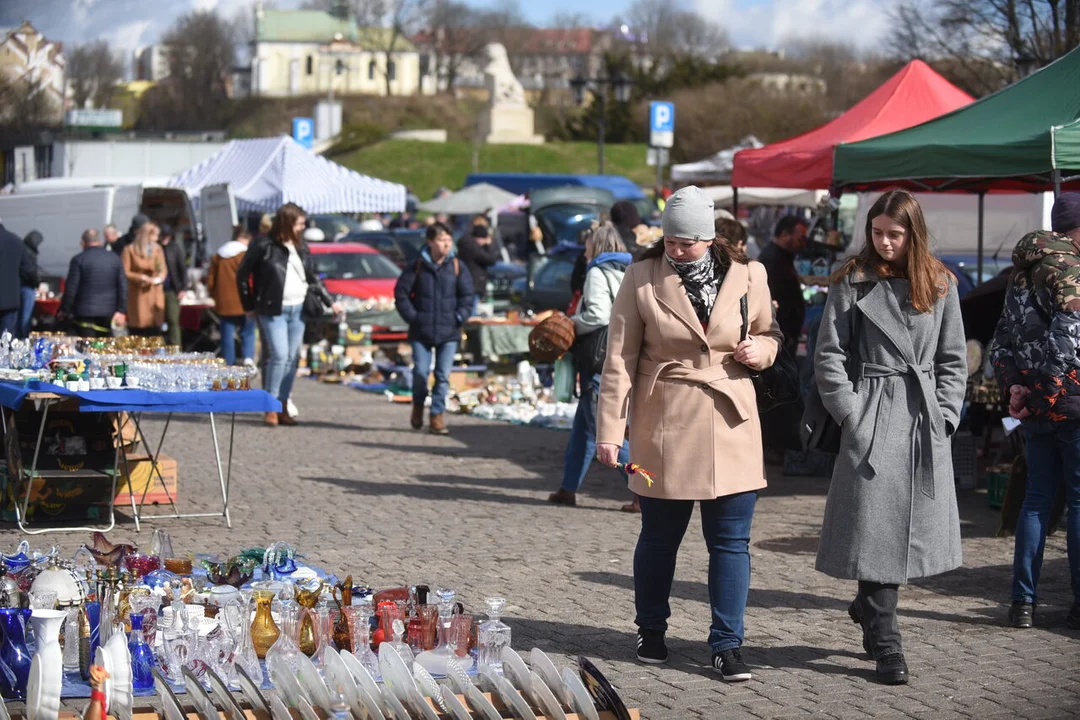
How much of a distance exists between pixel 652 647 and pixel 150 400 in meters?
3.32

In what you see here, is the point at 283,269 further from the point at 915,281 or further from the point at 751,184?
the point at 915,281

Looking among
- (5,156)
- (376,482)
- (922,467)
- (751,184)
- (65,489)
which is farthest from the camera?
(5,156)

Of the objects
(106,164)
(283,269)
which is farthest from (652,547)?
(106,164)

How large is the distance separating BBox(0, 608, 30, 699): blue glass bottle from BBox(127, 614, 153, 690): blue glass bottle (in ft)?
1.15

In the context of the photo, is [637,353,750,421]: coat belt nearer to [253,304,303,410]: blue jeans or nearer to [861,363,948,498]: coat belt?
[861,363,948,498]: coat belt

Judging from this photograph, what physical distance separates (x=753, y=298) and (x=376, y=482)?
17.8 feet

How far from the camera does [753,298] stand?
18.2 ft

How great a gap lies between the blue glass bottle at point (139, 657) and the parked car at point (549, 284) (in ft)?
51.5

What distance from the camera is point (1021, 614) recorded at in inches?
250

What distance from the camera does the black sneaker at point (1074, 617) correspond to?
6328 millimetres

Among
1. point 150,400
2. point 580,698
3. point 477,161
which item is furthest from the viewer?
point 477,161

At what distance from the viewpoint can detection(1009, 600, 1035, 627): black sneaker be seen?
6340 millimetres

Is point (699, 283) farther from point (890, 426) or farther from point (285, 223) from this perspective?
point (285, 223)

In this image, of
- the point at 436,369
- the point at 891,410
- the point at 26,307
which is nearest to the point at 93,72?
the point at 26,307
